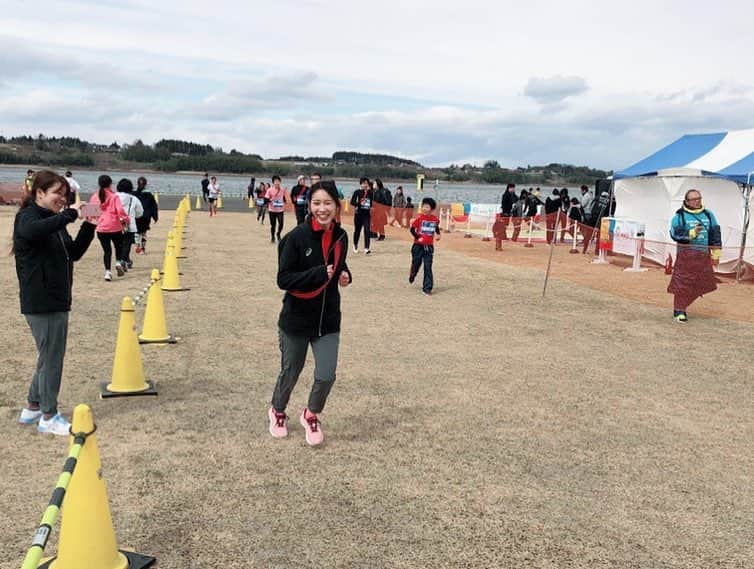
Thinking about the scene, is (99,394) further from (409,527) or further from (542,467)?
(542,467)

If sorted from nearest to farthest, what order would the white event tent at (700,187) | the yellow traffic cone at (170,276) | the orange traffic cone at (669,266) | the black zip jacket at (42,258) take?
the black zip jacket at (42,258) → the yellow traffic cone at (170,276) → the white event tent at (700,187) → the orange traffic cone at (669,266)

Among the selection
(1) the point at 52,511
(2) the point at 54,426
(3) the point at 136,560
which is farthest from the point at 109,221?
(1) the point at 52,511

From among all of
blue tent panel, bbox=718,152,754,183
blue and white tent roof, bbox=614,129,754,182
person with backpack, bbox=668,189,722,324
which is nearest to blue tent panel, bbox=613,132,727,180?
blue and white tent roof, bbox=614,129,754,182

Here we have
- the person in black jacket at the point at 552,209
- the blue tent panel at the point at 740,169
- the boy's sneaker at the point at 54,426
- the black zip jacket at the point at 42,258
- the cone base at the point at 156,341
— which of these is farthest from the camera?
the person in black jacket at the point at 552,209

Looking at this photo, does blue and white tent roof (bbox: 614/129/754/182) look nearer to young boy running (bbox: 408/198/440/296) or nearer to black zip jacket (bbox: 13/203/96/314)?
young boy running (bbox: 408/198/440/296)

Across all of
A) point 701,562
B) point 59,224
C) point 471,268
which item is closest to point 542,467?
point 701,562

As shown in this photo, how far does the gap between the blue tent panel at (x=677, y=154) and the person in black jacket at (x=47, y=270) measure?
52.0 feet

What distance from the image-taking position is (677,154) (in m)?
18.5

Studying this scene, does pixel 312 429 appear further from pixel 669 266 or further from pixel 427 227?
pixel 669 266

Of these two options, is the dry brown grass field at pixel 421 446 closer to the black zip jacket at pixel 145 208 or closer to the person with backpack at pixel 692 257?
the person with backpack at pixel 692 257

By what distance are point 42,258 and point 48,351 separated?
0.68 m

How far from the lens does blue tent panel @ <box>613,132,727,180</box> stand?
1772cm

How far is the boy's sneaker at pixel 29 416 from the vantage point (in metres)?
5.16

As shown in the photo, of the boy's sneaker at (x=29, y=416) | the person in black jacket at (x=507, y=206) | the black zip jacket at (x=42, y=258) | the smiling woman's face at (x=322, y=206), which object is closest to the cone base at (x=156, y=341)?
the boy's sneaker at (x=29, y=416)
